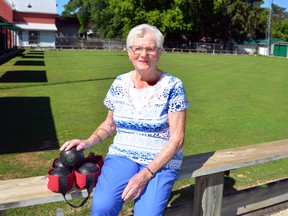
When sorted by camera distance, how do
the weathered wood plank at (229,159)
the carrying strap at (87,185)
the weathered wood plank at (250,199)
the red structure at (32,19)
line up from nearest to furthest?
the carrying strap at (87,185) → the weathered wood plank at (229,159) → the weathered wood plank at (250,199) → the red structure at (32,19)

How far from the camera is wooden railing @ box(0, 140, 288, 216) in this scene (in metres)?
2.66

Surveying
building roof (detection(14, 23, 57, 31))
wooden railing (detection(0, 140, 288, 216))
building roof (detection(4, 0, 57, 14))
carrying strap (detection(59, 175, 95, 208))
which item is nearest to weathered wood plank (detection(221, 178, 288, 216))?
wooden railing (detection(0, 140, 288, 216))

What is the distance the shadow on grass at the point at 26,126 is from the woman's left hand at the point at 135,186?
376cm

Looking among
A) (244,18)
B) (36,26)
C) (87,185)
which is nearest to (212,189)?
(87,185)

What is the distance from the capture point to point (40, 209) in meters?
4.11

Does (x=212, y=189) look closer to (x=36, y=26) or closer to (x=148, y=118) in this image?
(x=148, y=118)

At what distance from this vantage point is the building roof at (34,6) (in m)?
52.4

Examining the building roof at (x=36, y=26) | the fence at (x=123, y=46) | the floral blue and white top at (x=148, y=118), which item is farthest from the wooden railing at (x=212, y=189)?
the building roof at (x=36, y=26)

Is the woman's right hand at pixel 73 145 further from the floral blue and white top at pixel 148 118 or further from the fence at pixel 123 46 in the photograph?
the fence at pixel 123 46

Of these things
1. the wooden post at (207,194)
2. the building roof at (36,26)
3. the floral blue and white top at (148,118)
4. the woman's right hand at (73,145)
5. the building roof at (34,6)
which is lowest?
the wooden post at (207,194)

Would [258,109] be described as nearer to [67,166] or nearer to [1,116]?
[1,116]

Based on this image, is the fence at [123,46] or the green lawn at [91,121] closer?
the green lawn at [91,121]

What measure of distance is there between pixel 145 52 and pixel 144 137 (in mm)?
653

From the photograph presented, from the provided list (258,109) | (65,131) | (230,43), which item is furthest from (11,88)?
(230,43)
